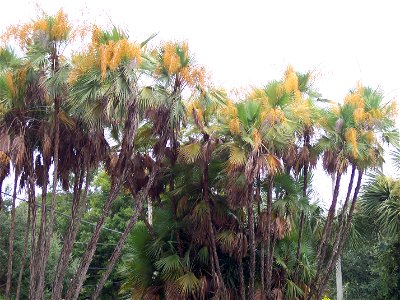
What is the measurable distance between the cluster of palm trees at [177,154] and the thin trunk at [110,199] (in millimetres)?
28

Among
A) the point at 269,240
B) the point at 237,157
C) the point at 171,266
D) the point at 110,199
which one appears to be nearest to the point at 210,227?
the point at 171,266

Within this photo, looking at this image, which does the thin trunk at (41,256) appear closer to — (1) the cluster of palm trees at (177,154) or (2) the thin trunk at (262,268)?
(1) the cluster of palm trees at (177,154)

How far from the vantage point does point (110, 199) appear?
12.3 metres

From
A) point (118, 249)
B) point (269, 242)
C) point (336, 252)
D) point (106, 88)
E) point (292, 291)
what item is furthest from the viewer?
point (336, 252)

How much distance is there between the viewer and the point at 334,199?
14.8 metres

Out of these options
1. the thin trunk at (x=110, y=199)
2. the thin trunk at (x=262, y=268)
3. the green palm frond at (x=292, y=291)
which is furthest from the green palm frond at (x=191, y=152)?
the green palm frond at (x=292, y=291)

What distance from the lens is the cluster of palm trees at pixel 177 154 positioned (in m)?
12.2

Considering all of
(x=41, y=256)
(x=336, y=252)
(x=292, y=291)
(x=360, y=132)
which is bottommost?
(x=292, y=291)

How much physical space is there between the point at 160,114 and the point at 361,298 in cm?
1894

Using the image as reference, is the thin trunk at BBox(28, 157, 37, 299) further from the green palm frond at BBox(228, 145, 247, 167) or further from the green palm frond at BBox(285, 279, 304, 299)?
the green palm frond at BBox(285, 279, 304, 299)

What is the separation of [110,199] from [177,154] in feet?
9.87

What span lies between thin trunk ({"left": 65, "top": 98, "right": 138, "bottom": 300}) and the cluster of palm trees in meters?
0.03

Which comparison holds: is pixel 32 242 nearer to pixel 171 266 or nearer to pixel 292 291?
pixel 171 266

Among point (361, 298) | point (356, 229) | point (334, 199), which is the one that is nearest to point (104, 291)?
point (361, 298)
